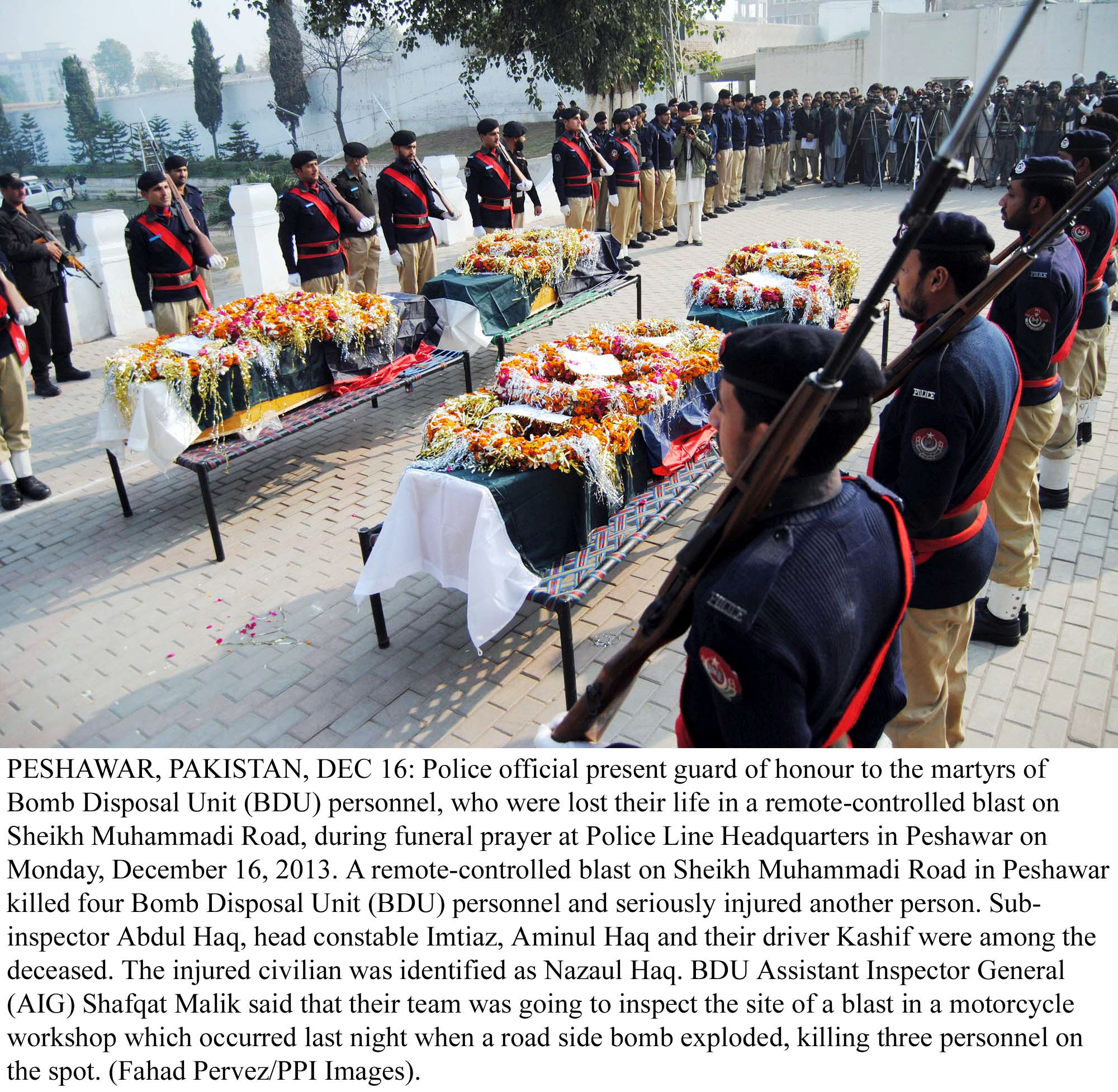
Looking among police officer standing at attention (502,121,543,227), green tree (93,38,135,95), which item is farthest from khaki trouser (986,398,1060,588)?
green tree (93,38,135,95)

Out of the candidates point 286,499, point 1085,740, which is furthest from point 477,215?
point 1085,740

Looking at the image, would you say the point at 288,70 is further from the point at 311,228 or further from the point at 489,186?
the point at 311,228

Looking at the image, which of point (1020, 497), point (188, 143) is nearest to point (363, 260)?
point (1020, 497)

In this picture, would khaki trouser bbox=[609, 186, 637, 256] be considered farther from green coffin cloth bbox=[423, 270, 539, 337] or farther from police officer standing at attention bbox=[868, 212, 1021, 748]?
police officer standing at attention bbox=[868, 212, 1021, 748]

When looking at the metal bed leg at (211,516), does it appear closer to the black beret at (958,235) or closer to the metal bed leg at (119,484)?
the metal bed leg at (119,484)

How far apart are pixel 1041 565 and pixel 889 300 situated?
3968mm

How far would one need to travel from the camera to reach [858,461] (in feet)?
21.5

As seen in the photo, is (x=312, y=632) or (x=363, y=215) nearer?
(x=312, y=632)

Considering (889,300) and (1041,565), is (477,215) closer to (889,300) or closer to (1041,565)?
(889,300)

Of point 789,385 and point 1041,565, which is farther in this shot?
point 1041,565

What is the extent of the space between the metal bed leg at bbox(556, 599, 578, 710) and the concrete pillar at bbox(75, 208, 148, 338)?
914cm

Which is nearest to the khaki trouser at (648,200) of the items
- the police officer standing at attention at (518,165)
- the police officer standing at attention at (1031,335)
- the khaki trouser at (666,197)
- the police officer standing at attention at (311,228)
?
the khaki trouser at (666,197)

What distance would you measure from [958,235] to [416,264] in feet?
25.4

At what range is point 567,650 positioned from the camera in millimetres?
4223
